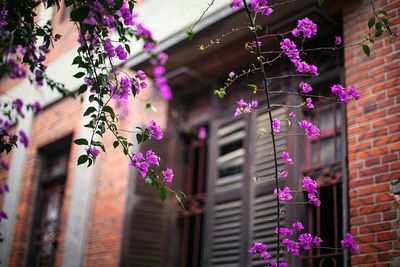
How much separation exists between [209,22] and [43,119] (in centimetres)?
417

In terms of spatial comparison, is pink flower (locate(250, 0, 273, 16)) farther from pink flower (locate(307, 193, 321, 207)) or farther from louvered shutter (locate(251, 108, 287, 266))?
louvered shutter (locate(251, 108, 287, 266))

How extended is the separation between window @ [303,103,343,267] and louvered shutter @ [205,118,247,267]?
2.85 ft

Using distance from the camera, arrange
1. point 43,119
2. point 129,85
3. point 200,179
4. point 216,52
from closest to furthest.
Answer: point 129,85 < point 216,52 < point 200,179 < point 43,119

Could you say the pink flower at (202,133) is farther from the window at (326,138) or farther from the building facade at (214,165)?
the window at (326,138)

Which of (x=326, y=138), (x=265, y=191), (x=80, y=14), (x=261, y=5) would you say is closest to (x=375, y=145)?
(x=326, y=138)

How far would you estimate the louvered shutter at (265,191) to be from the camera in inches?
213

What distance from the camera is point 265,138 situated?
5.84 meters

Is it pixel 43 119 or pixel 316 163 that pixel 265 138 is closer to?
pixel 316 163

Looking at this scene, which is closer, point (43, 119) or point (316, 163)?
point (316, 163)

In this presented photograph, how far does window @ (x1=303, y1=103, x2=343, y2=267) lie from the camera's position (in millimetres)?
4984

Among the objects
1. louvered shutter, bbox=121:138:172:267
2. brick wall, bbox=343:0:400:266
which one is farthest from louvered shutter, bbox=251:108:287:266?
louvered shutter, bbox=121:138:172:267

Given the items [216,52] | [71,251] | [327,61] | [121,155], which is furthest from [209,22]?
[71,251]

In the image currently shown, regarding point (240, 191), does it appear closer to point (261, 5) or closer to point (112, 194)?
point (112, 194)

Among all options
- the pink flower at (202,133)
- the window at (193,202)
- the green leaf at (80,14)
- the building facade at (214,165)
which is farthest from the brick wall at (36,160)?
the green leaf at (80,14)
